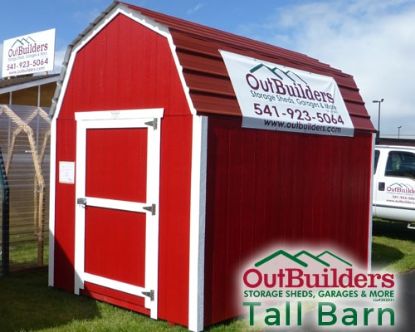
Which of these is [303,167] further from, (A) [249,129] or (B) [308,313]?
(B) [308,313]

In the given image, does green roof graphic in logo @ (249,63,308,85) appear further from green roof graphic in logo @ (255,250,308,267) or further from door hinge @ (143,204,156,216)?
green roof graphic in logo @ (255,250,308,267)

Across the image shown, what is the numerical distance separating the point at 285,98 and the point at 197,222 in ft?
7.07

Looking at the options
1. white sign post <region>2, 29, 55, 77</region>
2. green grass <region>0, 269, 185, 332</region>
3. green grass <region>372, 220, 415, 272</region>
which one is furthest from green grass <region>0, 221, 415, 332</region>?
white sign post <region>2, 29, 55, 77</region>

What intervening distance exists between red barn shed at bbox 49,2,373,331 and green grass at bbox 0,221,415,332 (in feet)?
0.52

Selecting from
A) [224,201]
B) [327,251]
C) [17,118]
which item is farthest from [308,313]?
[17,118]

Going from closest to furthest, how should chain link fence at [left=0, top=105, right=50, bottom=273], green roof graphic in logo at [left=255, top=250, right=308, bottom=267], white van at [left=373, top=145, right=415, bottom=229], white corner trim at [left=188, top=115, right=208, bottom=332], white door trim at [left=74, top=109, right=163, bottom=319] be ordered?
white corner trim at [left=188, top=115, right=208, bottom=332] → white door trim at [left=74, top=109, right=163, bottom=319] → green roof graphic in logo at [left=255, top=250, right=308, bottom=267] → chain link fence at [left=0, top=105, right=50, bottom=273] → white van at [left=373, top=145, right=415, bottom=229]

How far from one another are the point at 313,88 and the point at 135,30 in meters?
2.58

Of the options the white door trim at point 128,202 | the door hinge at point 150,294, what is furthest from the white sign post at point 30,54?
the door hinge at point 150,294

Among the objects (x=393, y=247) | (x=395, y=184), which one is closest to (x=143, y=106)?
(x=393, y=247)

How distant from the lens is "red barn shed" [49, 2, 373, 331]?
5793mm

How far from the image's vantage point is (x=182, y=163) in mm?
5789

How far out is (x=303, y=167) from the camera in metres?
6.97

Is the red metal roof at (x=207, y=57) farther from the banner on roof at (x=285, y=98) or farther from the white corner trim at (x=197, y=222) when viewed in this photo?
the white corner trim at (x=197, y=222)

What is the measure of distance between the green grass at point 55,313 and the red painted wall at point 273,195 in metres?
0.75
